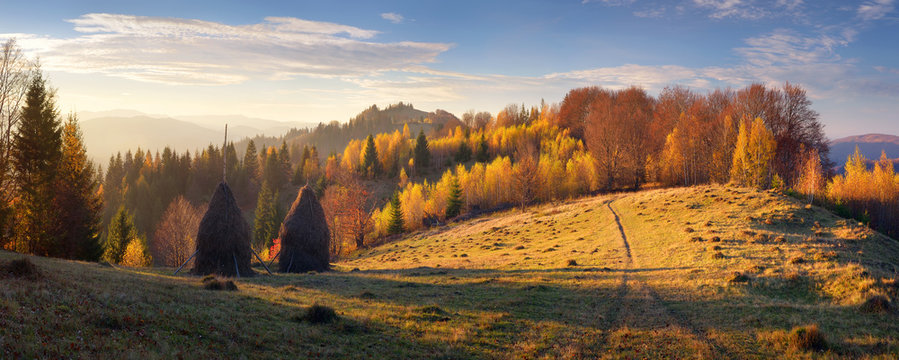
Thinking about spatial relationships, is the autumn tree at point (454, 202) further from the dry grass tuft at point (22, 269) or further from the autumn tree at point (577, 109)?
the dry grass tuft at point (22, 269)

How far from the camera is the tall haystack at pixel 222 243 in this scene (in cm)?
2744

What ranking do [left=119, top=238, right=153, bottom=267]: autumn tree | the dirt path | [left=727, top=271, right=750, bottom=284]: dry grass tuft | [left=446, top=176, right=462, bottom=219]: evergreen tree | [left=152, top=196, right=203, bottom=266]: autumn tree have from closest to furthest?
1. the dirt path
2. [left=727, top=271, right=750, bottom=284]: dry grass tuft
3. [left=119, top=238, right=153, bottom=267]: autumn tree
4. [left=152, top=196, right=203, bottom=266]: autumn tree
5. [left=446, top=176, right=462, bottom=219]: evergreen tree

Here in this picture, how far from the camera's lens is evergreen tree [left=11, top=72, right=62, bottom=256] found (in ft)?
118

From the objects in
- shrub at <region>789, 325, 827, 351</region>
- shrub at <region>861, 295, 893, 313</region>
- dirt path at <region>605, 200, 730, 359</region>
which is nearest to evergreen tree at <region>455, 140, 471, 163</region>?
dirt path at <region>605, 200, 730, 359</region>

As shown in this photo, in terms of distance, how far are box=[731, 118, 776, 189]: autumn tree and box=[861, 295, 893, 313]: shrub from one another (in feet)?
183

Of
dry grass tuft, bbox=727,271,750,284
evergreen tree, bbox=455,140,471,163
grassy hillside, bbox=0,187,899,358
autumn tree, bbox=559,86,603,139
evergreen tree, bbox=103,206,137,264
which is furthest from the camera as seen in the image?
evergreen tree, bbox=455,140,471,163

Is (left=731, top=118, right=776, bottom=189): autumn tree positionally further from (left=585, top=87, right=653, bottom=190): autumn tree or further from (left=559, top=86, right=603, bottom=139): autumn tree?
(left=559, top=86, right=603, bottom=139): autumn tree

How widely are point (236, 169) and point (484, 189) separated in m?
88.3

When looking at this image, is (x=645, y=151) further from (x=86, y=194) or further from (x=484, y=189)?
(x=86, y=194)

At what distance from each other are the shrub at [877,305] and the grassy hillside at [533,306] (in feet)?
0.88

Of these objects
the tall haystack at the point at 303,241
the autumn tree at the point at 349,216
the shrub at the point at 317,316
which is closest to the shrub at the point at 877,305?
the shrub at the point at 317,316

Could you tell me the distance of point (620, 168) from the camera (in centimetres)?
8012

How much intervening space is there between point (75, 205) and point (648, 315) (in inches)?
2030

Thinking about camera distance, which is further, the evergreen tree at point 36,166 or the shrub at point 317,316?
the evergreen tree at point 36,166
